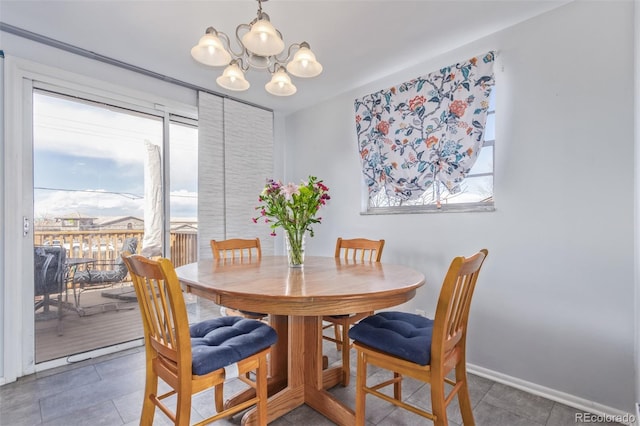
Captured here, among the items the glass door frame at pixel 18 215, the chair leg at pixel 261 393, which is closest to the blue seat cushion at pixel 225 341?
the chair leg at pixel 261 393

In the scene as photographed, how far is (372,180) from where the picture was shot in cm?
289

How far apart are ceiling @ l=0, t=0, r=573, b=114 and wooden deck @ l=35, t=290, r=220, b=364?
2023 mm

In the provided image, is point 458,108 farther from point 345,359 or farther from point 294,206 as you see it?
point 345,359

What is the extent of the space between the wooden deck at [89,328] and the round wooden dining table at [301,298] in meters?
1.34

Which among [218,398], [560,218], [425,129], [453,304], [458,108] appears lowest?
[218,398]

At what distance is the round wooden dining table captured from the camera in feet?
4.20

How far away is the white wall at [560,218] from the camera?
5.63 feet

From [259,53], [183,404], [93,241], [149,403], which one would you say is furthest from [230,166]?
[183,404]

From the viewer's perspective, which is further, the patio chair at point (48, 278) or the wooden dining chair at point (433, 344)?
the patio chair at point (48, 278)

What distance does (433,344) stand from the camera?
1.27 meters

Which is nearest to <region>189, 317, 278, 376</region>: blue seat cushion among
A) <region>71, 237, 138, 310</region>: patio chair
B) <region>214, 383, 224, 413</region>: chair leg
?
<region>214, 383, 224, 413</region>: chair leg

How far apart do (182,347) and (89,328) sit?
6.59 feet

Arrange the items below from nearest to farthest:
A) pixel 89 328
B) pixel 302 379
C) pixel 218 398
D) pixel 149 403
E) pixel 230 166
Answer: pixel 149 403, pixel 218 398, pixel 302 379, pixel 89 328, pixel 230 166

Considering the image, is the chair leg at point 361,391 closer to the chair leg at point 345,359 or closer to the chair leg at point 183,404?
the chair leg at point 345,359
